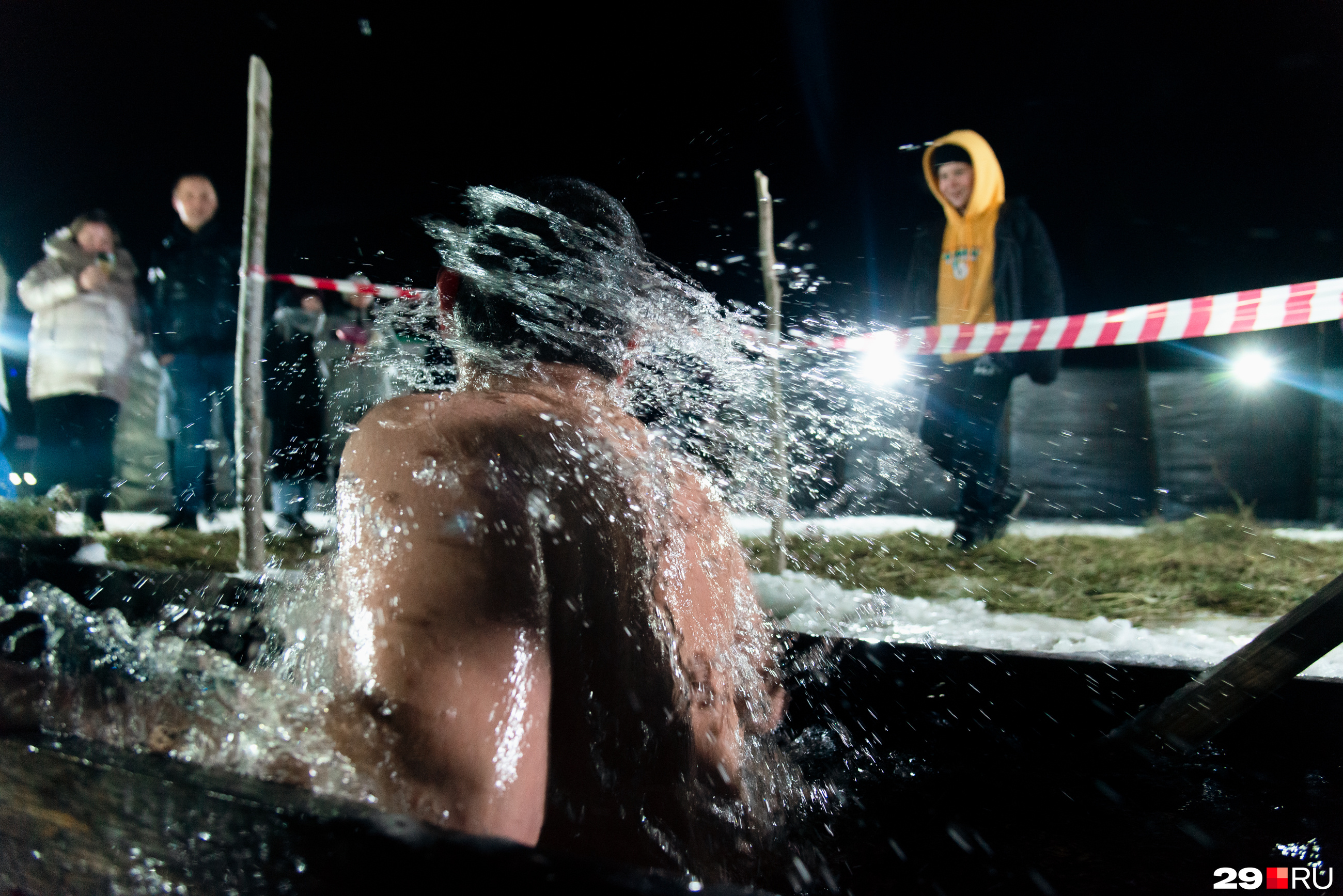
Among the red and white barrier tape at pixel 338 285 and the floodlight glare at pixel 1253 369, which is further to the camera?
the floodlight glare at pixel 1253 369

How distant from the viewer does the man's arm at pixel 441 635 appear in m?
0.88

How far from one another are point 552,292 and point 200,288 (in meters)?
5.94

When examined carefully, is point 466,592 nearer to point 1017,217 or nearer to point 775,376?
point 775,376

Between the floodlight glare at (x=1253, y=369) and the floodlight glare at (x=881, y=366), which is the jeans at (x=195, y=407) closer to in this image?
the floodlight glare at (x=881, y=366)

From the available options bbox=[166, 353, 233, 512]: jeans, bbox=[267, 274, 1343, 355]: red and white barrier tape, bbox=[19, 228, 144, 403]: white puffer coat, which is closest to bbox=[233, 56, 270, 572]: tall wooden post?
bbox=[267, 274, 1343, 355]: red and white barrier tape

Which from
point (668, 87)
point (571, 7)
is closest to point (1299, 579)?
point (668, 87)

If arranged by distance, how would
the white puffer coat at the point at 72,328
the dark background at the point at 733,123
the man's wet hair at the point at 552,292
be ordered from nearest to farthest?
the man's wet hair at the point at 552,292 → the white puffer coat at the point at 72,328 → the dark background at the point at 733,123

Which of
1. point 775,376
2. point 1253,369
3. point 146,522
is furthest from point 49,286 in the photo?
point 1253,369

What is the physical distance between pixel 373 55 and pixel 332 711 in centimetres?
1325

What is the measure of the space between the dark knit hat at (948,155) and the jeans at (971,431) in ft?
5.40

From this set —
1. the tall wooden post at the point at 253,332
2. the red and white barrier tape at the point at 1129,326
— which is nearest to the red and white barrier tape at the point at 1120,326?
the red and white barrier tape at the point at 1129,326

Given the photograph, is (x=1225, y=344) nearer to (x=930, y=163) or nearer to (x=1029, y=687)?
(x=930, y=163)

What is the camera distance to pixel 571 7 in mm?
9984

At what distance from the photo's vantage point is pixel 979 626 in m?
3.94
